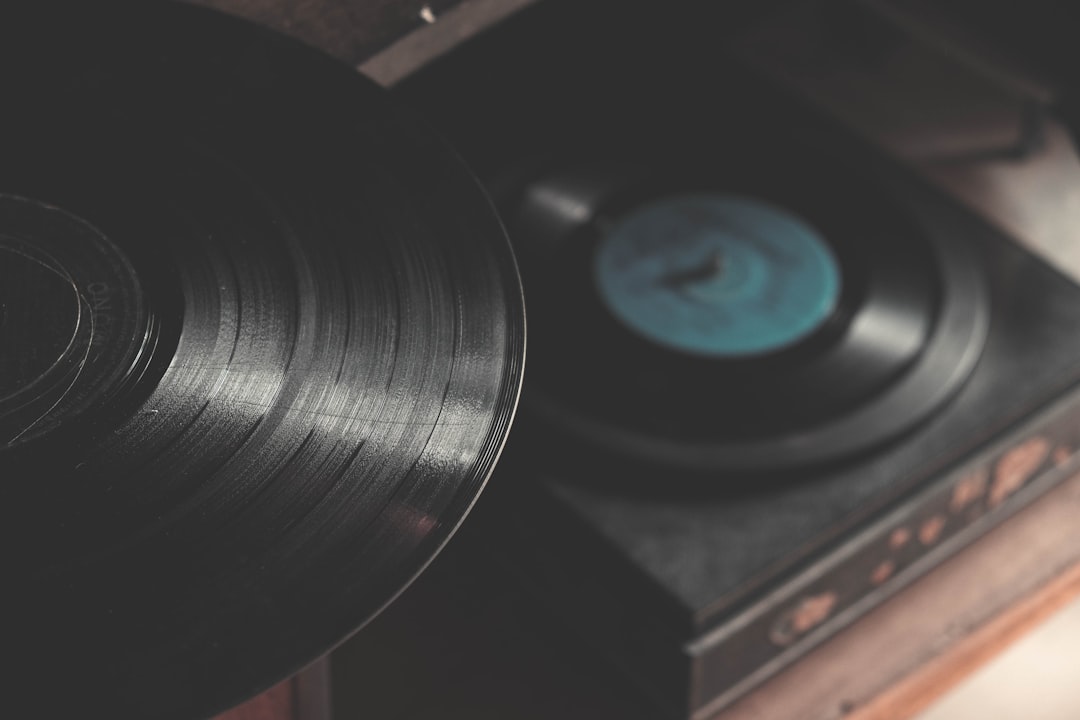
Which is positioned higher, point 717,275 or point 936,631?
point 717,275

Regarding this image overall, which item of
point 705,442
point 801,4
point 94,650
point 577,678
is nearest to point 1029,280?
point 705,442

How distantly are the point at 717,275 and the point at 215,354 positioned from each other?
58cm

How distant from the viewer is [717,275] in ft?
3.75

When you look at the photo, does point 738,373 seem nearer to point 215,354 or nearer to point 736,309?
point 736,309

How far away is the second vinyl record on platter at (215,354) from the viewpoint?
55cm

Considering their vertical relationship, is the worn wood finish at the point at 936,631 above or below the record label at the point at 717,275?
below

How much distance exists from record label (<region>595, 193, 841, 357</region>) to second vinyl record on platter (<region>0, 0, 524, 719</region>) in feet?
1.50

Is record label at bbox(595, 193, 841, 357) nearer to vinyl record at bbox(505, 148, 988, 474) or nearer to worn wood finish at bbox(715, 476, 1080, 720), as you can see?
vinyl record at bbox(505, 148, 988, 474)

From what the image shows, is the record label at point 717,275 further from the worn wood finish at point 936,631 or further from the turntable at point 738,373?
the worn wood finish at point 936,631

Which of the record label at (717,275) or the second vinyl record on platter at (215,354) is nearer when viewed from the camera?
the second vinyl record on platter at (215,354)

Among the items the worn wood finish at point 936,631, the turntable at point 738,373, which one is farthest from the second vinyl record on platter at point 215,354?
the worn wood finish at point 936,631

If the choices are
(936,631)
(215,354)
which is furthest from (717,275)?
(215,354)

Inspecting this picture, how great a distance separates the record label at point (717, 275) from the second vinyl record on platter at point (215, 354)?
0.46 meters

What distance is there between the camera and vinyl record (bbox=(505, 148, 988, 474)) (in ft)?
3.44
